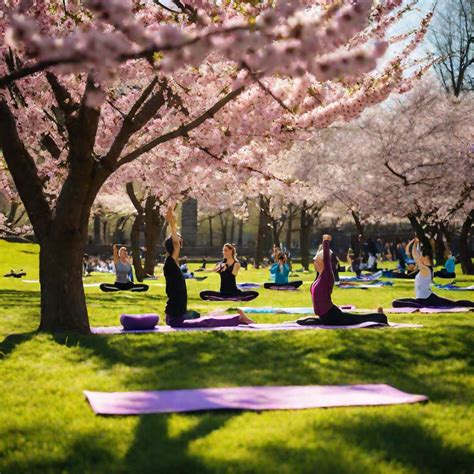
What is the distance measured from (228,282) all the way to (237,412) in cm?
1471

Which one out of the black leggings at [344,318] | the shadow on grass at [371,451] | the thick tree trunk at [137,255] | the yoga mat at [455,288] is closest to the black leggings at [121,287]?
the thick tree trunk at [137,255]

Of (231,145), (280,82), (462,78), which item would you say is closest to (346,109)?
(280,82)

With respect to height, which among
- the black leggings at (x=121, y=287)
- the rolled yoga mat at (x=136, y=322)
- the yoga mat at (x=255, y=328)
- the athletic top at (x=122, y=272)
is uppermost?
the athletic top at (x=122, y=272)

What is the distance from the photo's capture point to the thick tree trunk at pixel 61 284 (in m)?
13.4

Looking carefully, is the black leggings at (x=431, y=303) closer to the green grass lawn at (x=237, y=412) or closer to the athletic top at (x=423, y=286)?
the athletic top at (x=423, y=286)

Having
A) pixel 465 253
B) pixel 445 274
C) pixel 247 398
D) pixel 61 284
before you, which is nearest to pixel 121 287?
pixel 61 284

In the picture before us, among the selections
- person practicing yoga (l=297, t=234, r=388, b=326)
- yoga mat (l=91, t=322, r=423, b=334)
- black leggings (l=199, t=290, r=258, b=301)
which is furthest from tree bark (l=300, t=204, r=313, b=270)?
yoga mat (l=91, t=322, r=423, b=334)

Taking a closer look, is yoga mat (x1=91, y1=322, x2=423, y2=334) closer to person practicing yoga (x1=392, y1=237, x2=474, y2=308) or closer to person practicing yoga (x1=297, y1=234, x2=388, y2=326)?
person practicing yoga (x1=297, y1=234, x2=388, y2=326)

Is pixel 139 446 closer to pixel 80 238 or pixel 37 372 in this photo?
pixel 37 372

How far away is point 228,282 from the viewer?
878 inches

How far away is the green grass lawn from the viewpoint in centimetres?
615

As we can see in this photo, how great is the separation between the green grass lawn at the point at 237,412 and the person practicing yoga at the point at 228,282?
584cm

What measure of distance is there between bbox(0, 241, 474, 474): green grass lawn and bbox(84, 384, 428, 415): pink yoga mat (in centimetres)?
21

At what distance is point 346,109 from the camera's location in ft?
51.0
